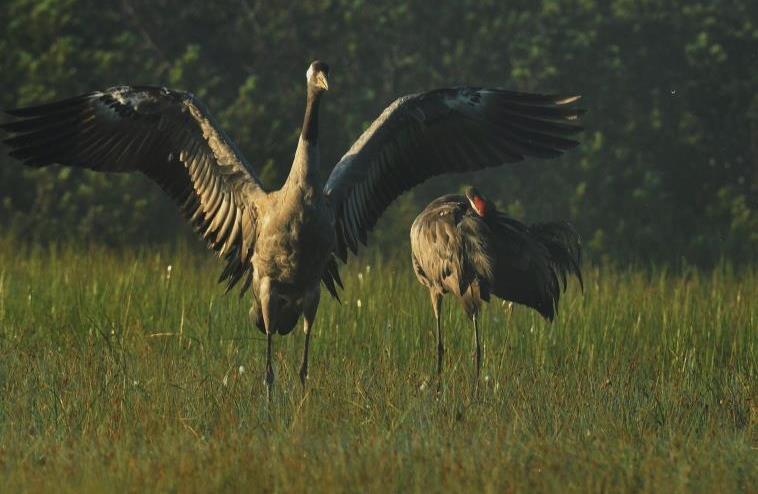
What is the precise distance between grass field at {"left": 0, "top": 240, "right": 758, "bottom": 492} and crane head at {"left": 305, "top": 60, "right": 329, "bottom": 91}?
1.65 metres

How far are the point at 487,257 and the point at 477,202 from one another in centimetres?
47

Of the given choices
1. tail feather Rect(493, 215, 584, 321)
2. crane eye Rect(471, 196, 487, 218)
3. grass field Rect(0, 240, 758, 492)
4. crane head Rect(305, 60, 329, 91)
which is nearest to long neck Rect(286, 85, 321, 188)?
crane head Rect(305, 60, 329, 91)

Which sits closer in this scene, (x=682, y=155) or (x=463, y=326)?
(x=463, y=326)

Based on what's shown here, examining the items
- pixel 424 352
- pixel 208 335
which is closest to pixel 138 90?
pixel 208 335

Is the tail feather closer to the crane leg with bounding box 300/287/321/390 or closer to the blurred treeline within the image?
the crane leg with bounding box 300/287/321/390

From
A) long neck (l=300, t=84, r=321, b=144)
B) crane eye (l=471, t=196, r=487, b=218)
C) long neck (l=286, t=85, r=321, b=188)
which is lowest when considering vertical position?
crane eye (l=471, t=196, r=487, b=218)

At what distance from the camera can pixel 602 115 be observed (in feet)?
59.9

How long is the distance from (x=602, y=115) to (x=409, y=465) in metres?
13.4

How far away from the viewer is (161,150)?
8.38 meters

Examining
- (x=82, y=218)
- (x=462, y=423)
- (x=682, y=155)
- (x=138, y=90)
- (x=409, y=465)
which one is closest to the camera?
(x=409, y=465)

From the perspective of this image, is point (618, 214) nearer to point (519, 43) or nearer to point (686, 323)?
point (519, 43)

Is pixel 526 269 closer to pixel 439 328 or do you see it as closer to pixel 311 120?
pixel 439 328

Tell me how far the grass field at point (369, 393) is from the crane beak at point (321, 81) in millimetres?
1634

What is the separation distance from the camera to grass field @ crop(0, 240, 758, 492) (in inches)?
210
